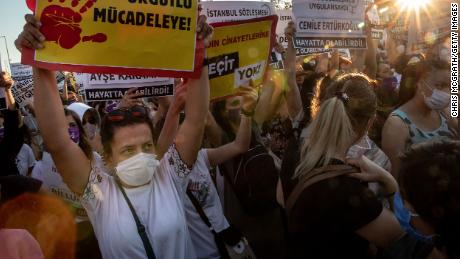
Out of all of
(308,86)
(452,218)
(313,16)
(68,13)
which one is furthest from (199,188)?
(313,16)

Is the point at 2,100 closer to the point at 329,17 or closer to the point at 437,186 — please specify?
the point at 329,17

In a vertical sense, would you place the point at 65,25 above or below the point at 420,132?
above

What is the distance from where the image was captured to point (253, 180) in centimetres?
340

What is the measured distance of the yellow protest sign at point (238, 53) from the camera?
3.70 m

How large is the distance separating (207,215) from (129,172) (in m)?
0.76

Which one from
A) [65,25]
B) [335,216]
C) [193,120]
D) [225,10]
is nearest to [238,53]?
[225,10]

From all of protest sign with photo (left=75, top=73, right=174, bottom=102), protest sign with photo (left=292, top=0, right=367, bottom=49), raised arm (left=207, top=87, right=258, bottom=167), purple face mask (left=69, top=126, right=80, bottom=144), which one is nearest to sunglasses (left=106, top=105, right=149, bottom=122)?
raised arm (left=207, top=87, right=258, bottom=167)

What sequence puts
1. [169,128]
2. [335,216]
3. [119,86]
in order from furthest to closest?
[119,86]
[169,128]
[335,216]

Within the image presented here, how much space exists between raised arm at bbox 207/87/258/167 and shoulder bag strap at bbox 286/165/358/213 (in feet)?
3.73

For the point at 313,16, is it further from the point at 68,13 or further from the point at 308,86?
the point at 68,13

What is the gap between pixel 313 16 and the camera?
5.20 meters

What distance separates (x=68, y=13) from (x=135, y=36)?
366mm

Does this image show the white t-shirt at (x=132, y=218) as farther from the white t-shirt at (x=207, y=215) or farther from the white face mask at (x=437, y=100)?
the white face mask at (x=437, y=100)

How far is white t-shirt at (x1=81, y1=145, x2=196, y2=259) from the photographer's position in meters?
2.20
